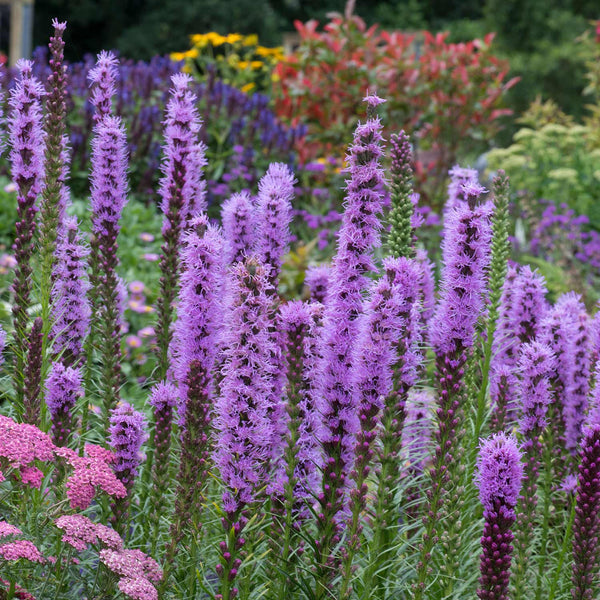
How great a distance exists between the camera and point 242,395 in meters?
2.41

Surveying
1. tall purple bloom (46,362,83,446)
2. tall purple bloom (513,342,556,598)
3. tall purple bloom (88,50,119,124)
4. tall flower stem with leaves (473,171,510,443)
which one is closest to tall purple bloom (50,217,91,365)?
tall purple bloom (46,362,83,446)

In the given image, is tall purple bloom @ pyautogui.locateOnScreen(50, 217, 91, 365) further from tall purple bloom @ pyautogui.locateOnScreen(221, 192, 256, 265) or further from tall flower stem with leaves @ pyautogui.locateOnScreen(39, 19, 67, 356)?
tall purple bloom @ pyautogui.locateOnScreen(221, 192, 256, 265)

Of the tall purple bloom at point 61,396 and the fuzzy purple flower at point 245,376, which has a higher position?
the fuzzy purple flower at point 245,376

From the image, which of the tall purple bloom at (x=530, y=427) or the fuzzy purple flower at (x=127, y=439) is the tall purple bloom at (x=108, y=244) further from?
the tall purple bloom at (x=530, y=427)

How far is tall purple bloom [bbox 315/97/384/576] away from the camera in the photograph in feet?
8.44

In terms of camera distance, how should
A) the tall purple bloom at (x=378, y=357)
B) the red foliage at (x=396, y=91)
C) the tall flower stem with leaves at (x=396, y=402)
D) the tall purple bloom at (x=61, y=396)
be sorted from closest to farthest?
the tall purple bloom at (x=378, y=357), the tall flower stem with leaves at (x=396, y=402), the tall purple bloom at (x=61, y=396), the red foliage at (x=396, y=91)

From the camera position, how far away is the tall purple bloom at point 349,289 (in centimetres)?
257

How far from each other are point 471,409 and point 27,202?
1849 mm

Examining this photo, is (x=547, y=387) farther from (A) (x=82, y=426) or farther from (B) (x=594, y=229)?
(B) (x=594, y=229)

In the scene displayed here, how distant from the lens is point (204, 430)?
2.73m

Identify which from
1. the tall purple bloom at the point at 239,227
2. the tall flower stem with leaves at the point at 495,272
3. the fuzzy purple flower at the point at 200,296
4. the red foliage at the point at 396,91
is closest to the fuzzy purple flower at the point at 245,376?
the fuzzy purple flower at the point at 200,296

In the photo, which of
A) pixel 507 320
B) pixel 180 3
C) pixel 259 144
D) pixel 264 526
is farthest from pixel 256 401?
pixel 180 3

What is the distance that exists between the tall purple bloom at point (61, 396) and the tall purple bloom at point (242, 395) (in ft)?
2.26

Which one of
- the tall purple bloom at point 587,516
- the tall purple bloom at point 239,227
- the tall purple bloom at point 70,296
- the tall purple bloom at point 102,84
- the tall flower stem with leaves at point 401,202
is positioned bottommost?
the tall purple bloom at point 587,516
